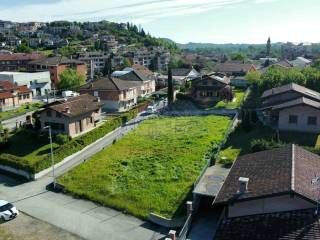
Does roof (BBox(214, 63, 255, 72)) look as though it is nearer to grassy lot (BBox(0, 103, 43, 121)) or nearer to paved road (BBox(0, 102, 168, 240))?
grassy lot (BBox(0, 103, 43, 121))

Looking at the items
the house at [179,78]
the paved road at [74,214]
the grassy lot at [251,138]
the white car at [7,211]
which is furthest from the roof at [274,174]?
the house at [179,78]

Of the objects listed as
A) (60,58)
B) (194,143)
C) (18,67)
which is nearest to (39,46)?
(18,67)

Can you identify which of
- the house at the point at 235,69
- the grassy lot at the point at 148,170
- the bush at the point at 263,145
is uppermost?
the house at the point at 235,69

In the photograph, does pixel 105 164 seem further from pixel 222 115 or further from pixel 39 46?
pixel 39 46

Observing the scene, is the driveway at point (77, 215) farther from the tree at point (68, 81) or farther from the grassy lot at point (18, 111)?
the tree at point (68, 81)

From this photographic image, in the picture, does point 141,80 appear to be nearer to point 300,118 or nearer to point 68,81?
point 68,81

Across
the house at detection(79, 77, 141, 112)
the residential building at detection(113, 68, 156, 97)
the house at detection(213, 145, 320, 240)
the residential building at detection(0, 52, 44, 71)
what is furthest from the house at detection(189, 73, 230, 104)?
the residential building at detection(0, 52, 44, 71)

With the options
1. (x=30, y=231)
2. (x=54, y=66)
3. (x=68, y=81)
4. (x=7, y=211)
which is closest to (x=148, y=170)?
(x=30, y=231)
